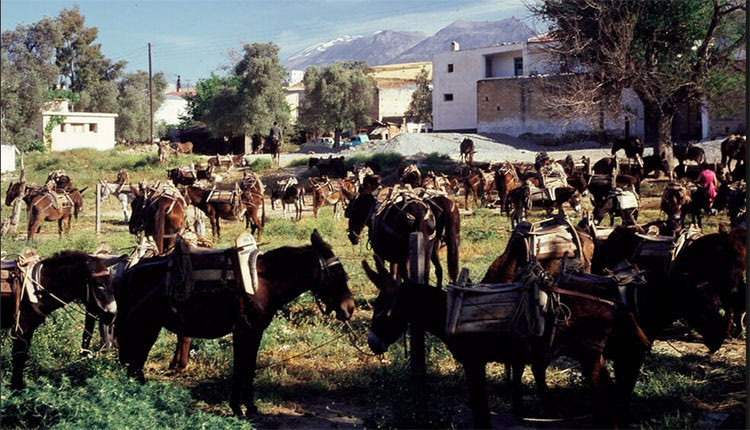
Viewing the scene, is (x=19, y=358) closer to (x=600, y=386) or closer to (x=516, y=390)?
(x=516, y=390)

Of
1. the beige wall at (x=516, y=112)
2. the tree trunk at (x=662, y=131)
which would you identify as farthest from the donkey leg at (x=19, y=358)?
the beige wall at (x=516, y=112)

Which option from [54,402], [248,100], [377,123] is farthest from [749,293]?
[377,123]

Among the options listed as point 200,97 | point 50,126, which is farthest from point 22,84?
point 200,97

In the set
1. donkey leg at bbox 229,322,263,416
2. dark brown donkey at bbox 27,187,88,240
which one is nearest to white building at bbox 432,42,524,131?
dark brown donkey at bbox 27,187,88,240

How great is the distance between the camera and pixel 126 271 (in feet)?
24.7

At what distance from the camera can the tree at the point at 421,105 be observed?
2653 inches

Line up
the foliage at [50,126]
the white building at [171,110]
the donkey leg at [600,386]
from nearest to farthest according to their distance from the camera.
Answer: the donkey leg at [600,386]
the foliage at [50,126]
the white building at [171,110]

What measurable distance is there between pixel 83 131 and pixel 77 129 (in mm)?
407

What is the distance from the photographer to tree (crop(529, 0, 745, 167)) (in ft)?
91.3

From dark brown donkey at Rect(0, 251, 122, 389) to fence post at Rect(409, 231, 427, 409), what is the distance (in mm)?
3068

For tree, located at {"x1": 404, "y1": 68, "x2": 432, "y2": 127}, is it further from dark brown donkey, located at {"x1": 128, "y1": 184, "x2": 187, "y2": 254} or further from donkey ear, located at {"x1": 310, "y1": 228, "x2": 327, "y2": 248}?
donkey ear, located at {"x1": 310, "y1": 228, "x2": 327, "y2": 248}

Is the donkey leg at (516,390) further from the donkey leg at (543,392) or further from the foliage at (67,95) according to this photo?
the foliage at (67,95)

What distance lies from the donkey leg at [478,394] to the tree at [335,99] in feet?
165

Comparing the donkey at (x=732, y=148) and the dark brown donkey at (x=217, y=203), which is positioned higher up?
the donkey at (x=732, y=148)
